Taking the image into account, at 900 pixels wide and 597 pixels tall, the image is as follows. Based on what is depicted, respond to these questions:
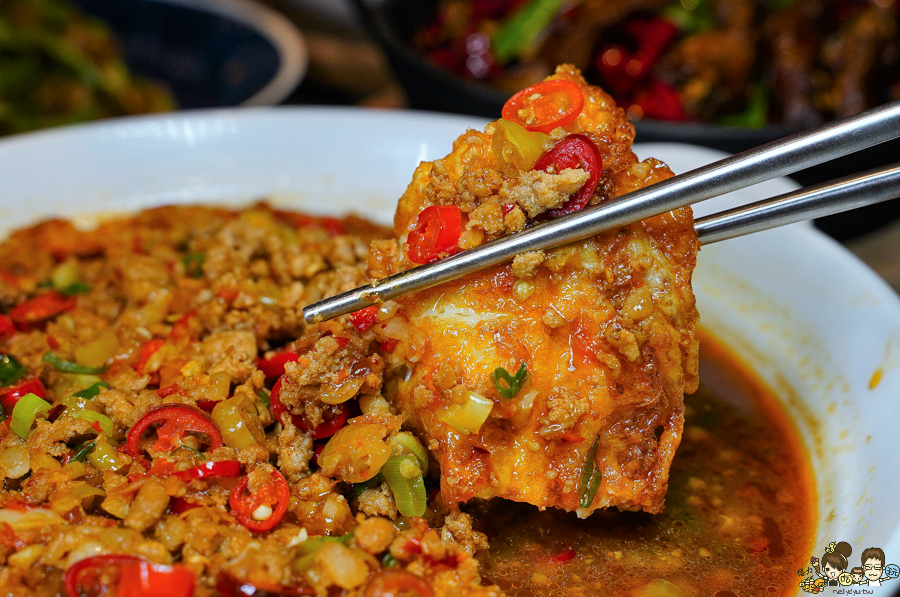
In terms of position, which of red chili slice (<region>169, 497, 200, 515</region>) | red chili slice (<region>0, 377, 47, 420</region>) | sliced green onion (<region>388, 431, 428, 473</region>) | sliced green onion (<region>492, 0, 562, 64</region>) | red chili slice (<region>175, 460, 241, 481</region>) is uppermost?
sliced green onion (<region>492, 0, 562, 64</region>)

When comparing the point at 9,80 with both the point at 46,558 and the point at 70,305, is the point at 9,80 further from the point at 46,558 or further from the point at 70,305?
the point at 46,558

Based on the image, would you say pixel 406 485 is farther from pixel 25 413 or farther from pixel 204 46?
pixel 204 46

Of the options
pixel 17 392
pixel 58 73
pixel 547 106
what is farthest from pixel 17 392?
pixel 58 73

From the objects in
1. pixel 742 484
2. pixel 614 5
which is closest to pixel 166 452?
pixel 742 484

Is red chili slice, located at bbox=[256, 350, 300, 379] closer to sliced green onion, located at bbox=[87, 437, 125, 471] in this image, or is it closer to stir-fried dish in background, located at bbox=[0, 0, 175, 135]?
sliced green onion, located at bbox=[87, 437, 125, 471]

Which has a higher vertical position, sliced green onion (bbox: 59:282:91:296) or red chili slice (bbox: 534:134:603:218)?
sliced green onion (bbox: 59:282:91:296)

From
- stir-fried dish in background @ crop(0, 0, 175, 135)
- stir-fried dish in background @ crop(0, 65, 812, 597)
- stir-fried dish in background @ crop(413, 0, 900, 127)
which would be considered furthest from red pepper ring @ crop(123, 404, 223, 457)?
stir-fried dish in background @ crop(0, 0, 175, 135)
